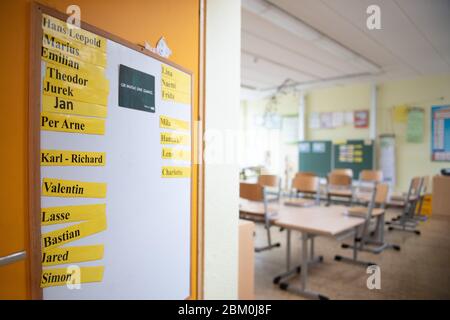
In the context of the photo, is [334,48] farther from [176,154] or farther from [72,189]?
Answer: [72,189]

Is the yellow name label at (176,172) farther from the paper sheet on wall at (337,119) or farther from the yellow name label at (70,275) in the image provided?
the paper sheet on wall at (337,119)

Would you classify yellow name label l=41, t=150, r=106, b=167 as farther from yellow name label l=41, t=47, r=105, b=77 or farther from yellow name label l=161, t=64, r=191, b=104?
yellow name label l=161, t=64, r=191, b=104

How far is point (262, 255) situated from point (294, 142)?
4.45 meters

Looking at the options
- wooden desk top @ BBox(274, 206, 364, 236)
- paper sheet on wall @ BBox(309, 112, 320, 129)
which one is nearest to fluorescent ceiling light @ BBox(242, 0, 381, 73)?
wooden desk top @ BBox(274, 206, 364, 236)

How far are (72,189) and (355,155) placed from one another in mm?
6561

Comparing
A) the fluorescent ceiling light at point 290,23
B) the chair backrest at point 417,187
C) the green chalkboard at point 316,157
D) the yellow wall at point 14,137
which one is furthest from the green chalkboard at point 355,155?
the yellow wall at point 14,137

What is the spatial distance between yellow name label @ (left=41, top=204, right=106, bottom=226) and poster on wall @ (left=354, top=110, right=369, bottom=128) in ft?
21.3

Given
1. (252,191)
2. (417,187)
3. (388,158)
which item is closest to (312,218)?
(252,191)

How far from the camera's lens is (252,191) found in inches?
130

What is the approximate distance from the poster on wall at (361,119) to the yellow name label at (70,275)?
257 inches

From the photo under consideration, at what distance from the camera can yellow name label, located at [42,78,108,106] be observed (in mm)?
818

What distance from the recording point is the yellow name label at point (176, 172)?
4.11 feet
